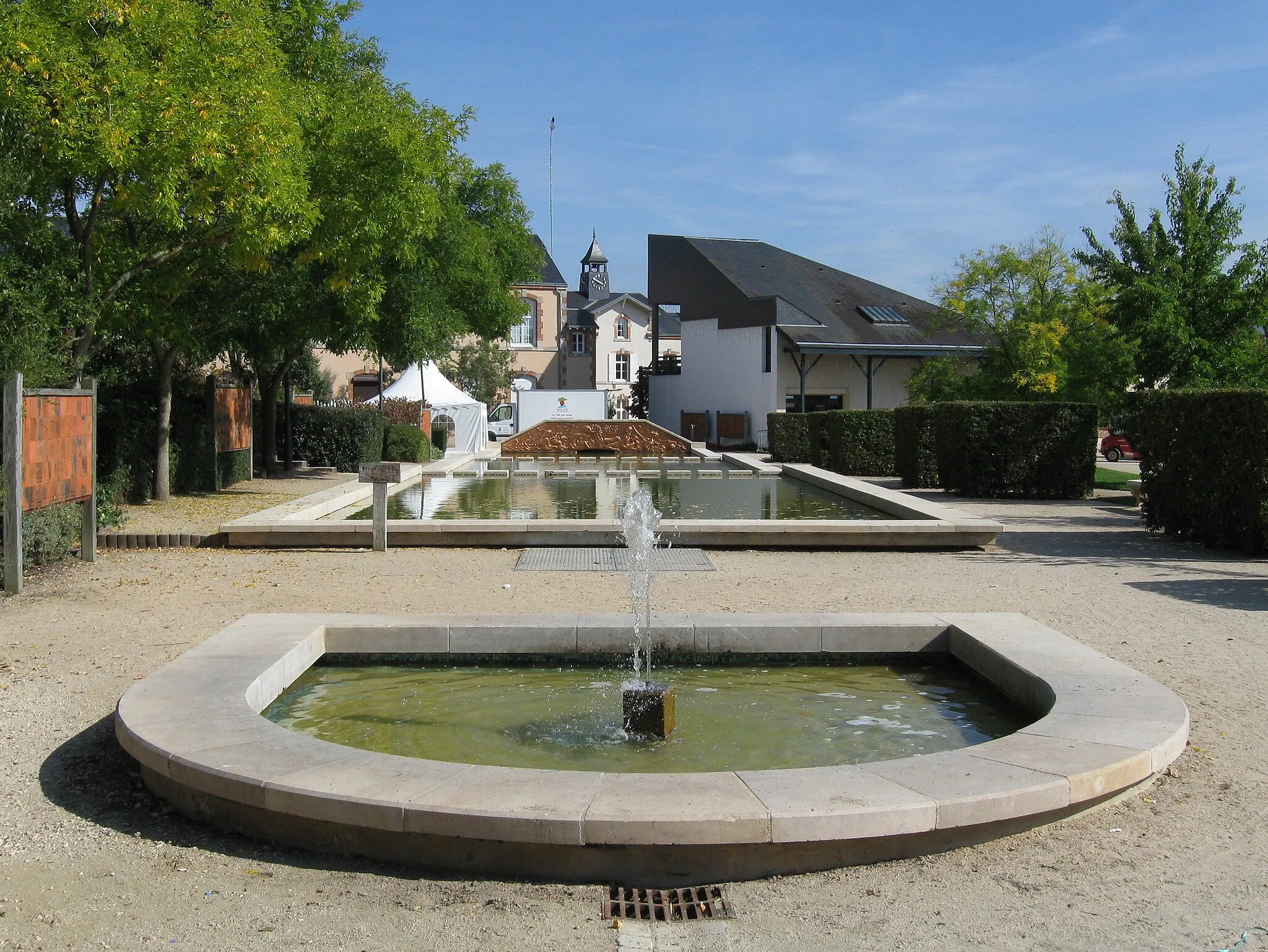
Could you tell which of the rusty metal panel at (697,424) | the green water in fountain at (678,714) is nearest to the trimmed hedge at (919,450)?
the green water in fountain at (678,714)

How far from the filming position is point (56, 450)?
423 inches

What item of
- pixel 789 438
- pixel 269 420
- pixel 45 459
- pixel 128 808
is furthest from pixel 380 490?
pixel 789 438

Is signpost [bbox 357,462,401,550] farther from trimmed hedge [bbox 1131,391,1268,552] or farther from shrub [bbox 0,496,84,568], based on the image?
trimmed hedge [bbox 1131,391,1268,552]

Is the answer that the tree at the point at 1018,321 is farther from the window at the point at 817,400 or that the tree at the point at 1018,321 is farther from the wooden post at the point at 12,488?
the wooden post at the point at 12,488

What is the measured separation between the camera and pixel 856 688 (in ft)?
22.9

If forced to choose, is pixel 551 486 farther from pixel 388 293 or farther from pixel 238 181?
pixel 238 181

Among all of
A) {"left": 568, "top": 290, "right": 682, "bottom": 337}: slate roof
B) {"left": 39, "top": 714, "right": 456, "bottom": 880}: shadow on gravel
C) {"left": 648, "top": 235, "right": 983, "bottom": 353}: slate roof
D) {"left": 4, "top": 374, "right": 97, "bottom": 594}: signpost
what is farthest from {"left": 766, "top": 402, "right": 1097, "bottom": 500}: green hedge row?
{"left": 568, "top": 290, "right": 682, "bottom": 337}: slate roof

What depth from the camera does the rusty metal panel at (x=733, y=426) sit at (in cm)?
4638

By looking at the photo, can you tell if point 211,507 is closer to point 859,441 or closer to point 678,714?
point 678,714

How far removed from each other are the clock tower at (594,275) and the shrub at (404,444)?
63314 mm

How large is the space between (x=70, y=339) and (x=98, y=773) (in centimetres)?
880

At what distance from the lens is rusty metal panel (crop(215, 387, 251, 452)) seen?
1919cm

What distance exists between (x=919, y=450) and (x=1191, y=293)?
5364 mm

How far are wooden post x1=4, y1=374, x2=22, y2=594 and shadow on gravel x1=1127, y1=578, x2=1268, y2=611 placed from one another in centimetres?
969
